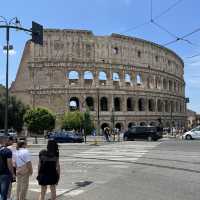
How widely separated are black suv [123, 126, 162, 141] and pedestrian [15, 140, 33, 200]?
3458cm

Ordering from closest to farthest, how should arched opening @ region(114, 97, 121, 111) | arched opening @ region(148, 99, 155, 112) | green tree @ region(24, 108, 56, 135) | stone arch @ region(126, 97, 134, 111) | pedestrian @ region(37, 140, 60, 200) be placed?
pedestrian @ region(37, 140, 60, 200) < green tree @ region(24, 108, 56, 135) < arched opening @ region(114, 97, 121, 111) < stone arch @ region(126, 97, 134, 111) < arched opening @ region(148, 99, 155, 112)

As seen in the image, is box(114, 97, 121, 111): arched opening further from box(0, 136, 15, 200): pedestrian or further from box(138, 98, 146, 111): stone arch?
box(0, 136, 15, 200): pedestrian

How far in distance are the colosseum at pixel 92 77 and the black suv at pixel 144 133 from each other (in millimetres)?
23720

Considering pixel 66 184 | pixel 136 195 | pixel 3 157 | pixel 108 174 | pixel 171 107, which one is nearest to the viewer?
pixel 3 157

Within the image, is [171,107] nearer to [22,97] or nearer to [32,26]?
[22,97]

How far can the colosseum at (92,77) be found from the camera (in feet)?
238

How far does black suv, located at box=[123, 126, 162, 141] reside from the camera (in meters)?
43.4

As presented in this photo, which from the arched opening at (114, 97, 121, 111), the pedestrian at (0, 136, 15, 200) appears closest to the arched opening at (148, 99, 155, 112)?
the arched opening at (114, 97, 121, 111)

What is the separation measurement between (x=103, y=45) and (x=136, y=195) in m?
65.0

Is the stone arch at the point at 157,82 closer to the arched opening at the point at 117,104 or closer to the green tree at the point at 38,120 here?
the arched opening at the point at 117,104

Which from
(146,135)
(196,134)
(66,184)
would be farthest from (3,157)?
(196,134)

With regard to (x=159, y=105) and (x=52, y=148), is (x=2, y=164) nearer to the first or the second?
(x=52, y=148)

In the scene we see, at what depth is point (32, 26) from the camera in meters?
20.4

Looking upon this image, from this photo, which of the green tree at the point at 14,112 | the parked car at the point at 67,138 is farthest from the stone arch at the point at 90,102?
the parked car at the point at 67,138
